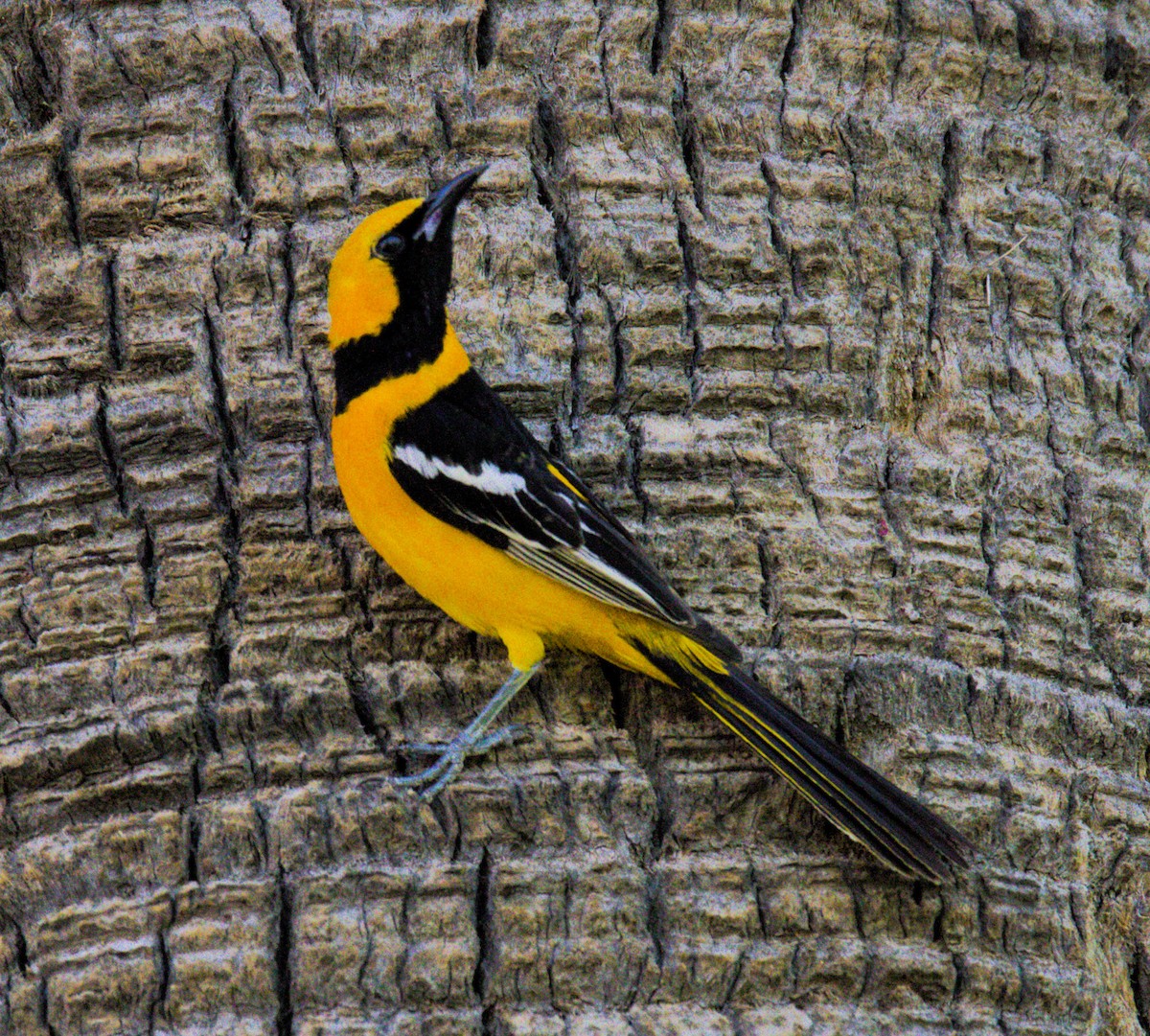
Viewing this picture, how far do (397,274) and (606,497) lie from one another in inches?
30.0

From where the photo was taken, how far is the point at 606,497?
3260mm

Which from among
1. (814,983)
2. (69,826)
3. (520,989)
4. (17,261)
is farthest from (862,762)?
(17,261)

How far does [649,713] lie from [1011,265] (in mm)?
1493

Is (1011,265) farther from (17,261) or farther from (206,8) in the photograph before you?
(17,261)

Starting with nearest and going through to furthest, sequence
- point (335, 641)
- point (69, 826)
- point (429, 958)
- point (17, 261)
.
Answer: point (429, 958) < point (69, 826) < point (335, 641) < point (17, 261)

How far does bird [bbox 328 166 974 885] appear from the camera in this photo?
2996 millimetres

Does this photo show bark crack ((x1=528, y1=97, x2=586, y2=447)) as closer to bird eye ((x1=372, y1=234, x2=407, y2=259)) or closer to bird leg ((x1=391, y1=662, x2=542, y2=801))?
bird eye ((x1=372, y1=234, x2=407, y2=259))

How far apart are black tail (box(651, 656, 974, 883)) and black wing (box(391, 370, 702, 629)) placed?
0.91 ft

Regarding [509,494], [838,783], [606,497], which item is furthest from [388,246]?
[838,783]

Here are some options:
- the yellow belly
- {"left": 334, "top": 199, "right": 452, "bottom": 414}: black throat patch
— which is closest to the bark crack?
{"left": 334, "top": 199, "right": 452, "bottom": 414}: black throat patch

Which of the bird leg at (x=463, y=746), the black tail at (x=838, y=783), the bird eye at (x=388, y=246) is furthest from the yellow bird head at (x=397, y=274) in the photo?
the black tail at (x=838, y=783)

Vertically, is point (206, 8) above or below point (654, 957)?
above

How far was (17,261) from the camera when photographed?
11.3ft

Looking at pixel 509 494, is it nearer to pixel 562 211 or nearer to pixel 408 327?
pixel 408 327
